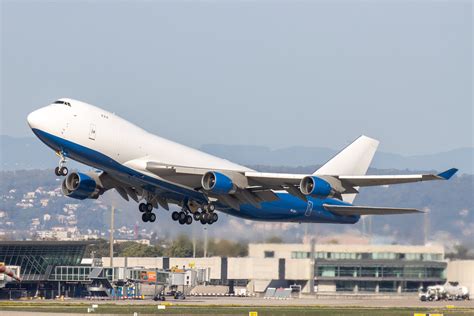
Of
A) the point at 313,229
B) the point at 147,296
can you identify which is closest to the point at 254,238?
the point at 313,229

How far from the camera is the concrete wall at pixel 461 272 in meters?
101

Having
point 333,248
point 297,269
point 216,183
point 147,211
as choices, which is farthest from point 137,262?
point 216,183

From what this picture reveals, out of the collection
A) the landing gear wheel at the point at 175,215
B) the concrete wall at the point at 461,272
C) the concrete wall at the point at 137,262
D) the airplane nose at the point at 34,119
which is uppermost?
the airplane nose at the point at 34,119

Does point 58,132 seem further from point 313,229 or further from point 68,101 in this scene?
point 313,229

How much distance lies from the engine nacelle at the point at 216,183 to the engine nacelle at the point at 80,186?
906 cm

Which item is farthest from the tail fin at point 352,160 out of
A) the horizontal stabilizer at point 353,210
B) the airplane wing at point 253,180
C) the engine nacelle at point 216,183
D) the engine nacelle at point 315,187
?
the engine nacelle at point 216,183

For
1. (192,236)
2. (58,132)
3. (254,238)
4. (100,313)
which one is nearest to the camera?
(58,132)

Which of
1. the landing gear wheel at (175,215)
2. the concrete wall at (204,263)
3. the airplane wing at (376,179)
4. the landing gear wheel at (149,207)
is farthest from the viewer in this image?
the concrete wall at (204,263)

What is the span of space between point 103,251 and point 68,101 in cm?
6697

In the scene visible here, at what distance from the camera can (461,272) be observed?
102812 mm

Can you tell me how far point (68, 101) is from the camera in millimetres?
60000

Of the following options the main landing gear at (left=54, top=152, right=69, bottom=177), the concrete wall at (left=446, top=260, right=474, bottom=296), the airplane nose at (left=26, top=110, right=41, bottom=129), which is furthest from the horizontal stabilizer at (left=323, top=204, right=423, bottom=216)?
the concrete wall at (left=446, top=260, right=474, bottom=296)

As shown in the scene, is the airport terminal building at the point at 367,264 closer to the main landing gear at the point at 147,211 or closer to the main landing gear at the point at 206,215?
the main landing gear at the point at 147,211

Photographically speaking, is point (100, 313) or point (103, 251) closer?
point (100, 313)
